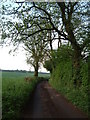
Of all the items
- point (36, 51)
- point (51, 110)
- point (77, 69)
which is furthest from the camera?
point (36, 51)

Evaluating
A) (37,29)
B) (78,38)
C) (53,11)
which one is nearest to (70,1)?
(53,11)

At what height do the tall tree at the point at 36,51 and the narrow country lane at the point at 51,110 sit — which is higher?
the tall tree at the point at 36,51

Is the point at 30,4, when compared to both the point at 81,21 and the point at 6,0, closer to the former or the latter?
the point at 6,0

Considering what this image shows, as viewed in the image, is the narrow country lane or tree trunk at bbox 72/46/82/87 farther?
tree trunk at bbox 72/46/82/87

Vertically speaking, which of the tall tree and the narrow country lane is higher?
the tall tree

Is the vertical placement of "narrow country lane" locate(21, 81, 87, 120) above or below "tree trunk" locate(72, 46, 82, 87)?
below

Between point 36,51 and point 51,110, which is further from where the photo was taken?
point 36,51

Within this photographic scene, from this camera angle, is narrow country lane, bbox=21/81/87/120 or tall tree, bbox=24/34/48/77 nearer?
narrow country lane, bbox=21/81/87/120

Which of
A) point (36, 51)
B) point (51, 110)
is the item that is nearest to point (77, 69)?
point (51, 110)

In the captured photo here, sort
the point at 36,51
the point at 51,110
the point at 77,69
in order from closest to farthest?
the point at 51,110 < the point at 77,69 < the point at 36,51

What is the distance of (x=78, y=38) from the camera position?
52.5ft

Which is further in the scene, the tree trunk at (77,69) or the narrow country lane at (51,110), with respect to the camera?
the tree trunk at (77,69)

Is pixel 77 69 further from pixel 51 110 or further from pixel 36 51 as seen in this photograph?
pixel 36 51

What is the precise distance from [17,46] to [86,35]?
5.43 metres
